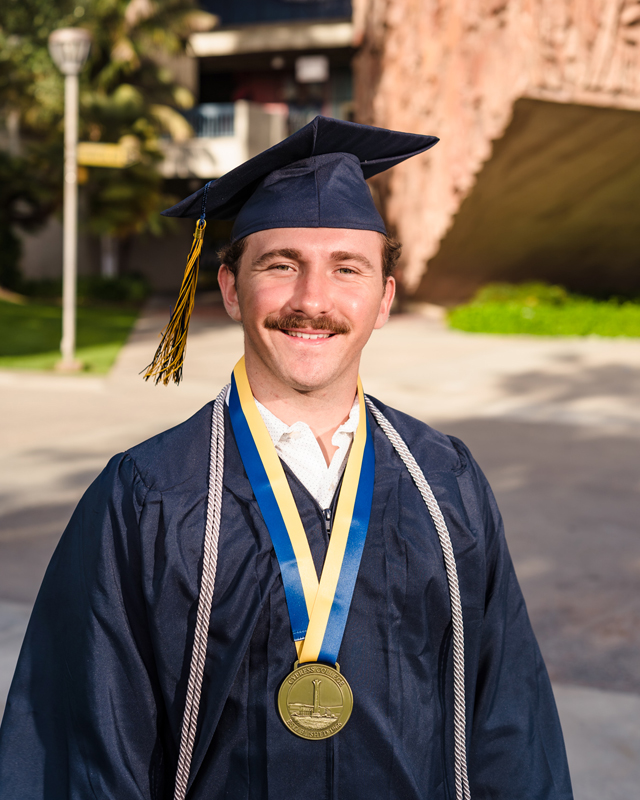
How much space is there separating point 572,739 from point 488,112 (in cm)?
1055

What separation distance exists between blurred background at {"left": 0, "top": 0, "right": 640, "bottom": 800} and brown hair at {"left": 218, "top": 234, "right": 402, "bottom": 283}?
0.86 feet

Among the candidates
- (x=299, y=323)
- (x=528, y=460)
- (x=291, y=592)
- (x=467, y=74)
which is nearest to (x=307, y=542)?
(x=291, y=592)

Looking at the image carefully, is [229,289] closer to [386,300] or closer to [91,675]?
[386,300]

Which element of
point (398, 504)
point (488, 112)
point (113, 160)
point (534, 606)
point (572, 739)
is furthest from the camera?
point (488, 112)

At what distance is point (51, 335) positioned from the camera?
1327 cm

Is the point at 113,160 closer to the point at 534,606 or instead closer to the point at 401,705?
the point at 534,606

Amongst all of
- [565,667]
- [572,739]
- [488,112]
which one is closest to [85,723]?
[572,739]

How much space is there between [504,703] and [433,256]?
13742 mm

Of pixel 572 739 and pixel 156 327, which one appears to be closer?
pixel 572 739

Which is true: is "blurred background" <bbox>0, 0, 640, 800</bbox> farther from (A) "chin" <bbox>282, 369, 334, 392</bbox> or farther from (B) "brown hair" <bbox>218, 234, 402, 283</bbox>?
(A) "chin" <bbox>282, 369, 334, 392</bbox>

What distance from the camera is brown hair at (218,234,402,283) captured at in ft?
5.36

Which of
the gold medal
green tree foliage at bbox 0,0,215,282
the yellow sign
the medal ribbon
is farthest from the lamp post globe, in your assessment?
green tree foliage at bbox 0,0,215,282

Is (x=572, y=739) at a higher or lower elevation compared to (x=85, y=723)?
lower

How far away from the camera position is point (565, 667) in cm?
344
